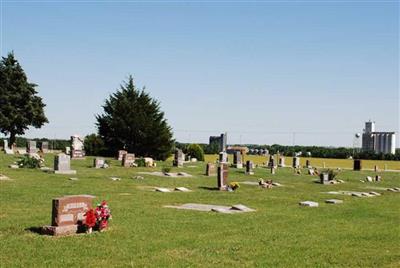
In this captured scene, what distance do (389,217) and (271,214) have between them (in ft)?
13.3

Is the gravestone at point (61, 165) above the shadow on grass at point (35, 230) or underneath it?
above

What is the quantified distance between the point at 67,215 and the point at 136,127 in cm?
4189

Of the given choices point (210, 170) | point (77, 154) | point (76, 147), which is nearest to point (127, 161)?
point (210, 170)

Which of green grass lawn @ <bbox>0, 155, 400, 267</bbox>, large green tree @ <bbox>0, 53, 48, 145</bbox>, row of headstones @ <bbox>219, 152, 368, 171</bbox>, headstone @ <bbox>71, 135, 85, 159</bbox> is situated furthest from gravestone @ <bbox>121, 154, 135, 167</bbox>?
large green tree @ <bbox>0, 53, 48, 145</bbox>

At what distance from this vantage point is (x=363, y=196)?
25531 millimetres

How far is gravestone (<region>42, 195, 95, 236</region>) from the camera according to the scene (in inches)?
478

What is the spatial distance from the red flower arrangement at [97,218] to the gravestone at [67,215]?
0.74 ft

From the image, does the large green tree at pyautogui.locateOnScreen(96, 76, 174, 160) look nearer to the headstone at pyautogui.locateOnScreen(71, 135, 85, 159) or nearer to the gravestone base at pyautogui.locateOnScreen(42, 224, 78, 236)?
the headstone at pyautogui.locateOnScreen(71, 135, 85, 159)

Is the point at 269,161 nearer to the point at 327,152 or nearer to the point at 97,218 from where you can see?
the point at 97,218

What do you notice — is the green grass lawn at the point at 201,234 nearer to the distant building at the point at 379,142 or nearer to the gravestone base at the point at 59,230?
the gravestone base at the point at 59,230

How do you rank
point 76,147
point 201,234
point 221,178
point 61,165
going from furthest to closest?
1. point 76,147
2. point 61,165
3. point 221,178
4. point 201,234

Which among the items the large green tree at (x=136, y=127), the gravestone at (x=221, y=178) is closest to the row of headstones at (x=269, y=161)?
the large green tree at (x=136, y=127)

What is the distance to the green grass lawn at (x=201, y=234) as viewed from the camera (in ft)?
33.4

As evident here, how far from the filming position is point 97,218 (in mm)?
12719
